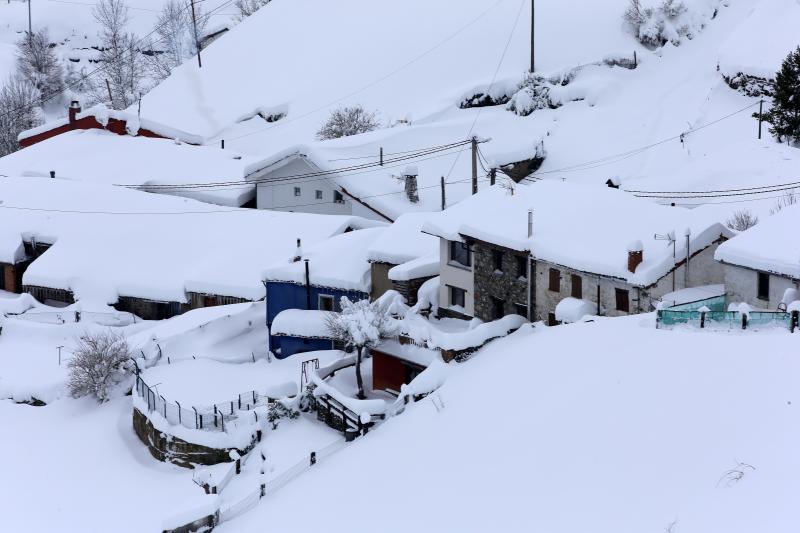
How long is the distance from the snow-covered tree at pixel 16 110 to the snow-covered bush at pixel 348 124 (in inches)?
1296

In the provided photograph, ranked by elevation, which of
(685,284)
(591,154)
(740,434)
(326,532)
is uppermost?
(591,154)

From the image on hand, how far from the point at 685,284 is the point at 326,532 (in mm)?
15302

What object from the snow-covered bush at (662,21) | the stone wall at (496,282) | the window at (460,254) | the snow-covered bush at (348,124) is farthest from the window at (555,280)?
the snow-covered bush at (662,21)

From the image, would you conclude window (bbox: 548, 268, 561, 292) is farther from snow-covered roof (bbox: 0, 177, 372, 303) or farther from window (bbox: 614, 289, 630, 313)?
snow-covered roof (bbox: 0, 177, 372, 303)

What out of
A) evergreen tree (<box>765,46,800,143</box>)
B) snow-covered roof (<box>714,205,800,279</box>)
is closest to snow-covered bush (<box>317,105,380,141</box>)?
evergreen tree (<box>765,46,800,143</box>)

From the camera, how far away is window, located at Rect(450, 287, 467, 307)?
39.0 meters

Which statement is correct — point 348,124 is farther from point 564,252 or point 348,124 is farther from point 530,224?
point 564,252

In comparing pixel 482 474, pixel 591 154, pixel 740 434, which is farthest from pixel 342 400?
pixel 591 154

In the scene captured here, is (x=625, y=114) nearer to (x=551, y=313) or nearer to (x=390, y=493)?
(x=551, y=313)

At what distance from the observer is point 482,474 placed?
24469 millimetres

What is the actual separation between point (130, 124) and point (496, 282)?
135ft

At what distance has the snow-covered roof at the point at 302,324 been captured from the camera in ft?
135

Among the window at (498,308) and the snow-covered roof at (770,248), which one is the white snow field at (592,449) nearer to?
the snow-covered roof at (770,248)

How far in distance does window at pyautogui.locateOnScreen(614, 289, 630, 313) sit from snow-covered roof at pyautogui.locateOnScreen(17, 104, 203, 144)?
150 ft
